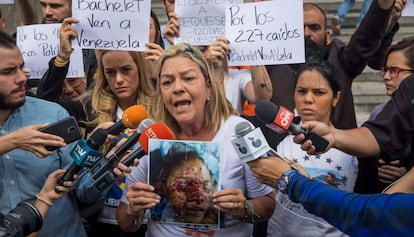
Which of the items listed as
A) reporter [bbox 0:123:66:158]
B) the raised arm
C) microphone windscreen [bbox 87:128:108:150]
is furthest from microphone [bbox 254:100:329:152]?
the raised arm

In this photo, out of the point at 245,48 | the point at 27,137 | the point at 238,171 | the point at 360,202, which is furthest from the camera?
the point at 245,48

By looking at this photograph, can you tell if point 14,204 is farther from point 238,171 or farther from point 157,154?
point 238,171

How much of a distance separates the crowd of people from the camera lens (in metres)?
0.10

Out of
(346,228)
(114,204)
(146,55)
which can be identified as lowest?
(114,204)

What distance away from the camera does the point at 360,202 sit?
194 centimetres

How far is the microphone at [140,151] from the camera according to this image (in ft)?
8.30

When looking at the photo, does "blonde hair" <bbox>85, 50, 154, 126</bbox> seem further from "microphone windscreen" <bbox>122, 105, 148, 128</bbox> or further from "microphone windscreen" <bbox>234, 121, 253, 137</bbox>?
"microphone windscreen" <bbox>234, 121, 253, 137</bbox>

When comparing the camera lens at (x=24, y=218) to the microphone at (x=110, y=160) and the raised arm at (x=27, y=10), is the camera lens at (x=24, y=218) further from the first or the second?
the raised arm at (x=27, y=10)

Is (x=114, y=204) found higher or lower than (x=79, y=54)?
lower

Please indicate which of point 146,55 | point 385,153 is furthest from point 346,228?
point 146,55

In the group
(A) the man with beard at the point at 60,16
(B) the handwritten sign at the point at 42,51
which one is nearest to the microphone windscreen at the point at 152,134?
(B) the handwritten sign at the point at 42,51

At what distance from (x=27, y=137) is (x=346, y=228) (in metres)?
1.40

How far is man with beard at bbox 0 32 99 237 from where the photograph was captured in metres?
2.88

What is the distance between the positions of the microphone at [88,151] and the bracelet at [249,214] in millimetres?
680
